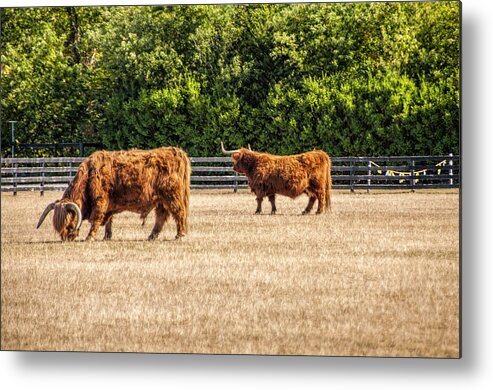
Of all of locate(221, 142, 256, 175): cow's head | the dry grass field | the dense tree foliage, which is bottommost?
the dry grass field

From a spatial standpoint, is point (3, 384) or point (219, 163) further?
point (219, 163)

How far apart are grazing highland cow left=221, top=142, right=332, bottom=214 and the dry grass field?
605 mm

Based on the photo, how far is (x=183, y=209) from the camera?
12336 mm

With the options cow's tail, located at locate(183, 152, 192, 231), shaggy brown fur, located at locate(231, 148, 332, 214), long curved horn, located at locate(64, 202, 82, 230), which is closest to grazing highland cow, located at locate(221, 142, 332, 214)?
shaggy brown fur, located at locate(231, 148, 332, 214)

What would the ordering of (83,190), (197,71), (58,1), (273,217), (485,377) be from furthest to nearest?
(273,217) < (83,190) < (197,71) < (58,1) < (485,377)

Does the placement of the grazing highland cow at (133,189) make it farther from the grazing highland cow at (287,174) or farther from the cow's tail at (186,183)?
the grazing highland cow at (287,174)

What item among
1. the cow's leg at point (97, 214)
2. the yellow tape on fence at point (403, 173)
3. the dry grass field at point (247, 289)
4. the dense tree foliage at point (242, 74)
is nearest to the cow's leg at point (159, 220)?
the dry grass field at point (247, 289)

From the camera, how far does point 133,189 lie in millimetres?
12344

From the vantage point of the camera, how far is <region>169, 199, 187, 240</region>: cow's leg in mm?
12289

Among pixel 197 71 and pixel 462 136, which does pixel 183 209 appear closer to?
pixel 197 71

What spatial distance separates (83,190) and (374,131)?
283 cm

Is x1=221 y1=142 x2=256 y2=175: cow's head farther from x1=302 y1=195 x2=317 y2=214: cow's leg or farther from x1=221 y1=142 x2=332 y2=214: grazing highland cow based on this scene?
x1=302 y1=195 x2=317 y2=214: cow's leg

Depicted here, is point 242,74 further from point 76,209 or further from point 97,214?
point 97,214

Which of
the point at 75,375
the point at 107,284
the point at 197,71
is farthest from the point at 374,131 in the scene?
the point at 75,375
